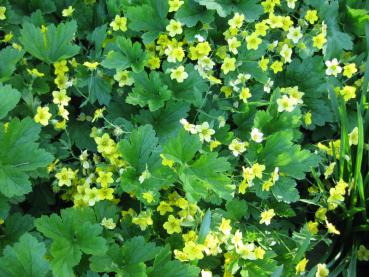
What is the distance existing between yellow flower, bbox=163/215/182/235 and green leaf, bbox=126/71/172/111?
1.54ft

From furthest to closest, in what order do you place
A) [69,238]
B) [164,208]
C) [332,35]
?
[332,35] < [164,208] < [69,238]

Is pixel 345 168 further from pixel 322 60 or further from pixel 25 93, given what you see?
pixel 25 93

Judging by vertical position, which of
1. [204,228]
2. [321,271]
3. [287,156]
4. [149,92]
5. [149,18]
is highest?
[149,18]

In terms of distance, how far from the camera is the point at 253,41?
2.46 m

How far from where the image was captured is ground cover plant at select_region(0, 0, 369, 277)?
203 centimetres

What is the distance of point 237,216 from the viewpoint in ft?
7.47

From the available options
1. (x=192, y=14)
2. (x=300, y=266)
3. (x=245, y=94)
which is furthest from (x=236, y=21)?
A: (x=300, y=266)

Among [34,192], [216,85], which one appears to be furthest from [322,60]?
[34,192]

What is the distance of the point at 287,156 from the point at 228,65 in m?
0.50

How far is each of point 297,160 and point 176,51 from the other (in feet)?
2.30

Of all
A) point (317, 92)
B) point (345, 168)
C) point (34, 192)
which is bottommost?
point (34, 192)

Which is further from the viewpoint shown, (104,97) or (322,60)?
(322,60)

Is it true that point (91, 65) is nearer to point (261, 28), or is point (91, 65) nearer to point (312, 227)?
point (261, 28)

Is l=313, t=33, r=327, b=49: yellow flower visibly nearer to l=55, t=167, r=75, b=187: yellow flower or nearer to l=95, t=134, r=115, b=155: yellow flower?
l=95, t=134, r=115, b=155: yellow flower
